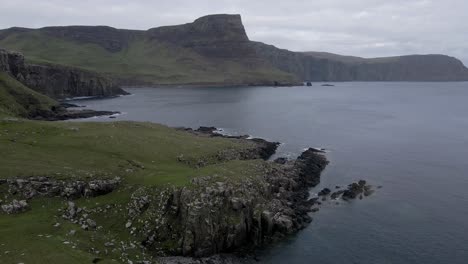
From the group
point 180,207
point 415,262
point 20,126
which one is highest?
point 20,126

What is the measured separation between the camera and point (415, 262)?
4606 cm

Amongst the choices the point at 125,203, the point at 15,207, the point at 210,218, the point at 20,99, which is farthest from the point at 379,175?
the point at 20,99

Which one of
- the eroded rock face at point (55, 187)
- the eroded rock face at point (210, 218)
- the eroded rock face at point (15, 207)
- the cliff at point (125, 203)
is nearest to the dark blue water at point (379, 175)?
the eroded rock face at point (210, 218)

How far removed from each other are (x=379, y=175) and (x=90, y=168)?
5008 centimetres

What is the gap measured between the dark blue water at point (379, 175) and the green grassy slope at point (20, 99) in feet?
87.8

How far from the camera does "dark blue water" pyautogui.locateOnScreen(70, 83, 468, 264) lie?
49.0m

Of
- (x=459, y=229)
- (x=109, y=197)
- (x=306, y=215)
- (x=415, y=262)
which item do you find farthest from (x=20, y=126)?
(x=459, y=229)

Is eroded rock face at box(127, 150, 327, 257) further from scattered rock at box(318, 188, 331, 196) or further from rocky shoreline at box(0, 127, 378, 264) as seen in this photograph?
scattered rock at box(318, 188, 331, 196)

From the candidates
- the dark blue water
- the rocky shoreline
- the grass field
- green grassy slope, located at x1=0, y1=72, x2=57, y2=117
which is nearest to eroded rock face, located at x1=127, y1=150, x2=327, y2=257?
the rocky shoreline

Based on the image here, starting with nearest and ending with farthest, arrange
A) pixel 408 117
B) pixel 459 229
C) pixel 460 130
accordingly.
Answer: pixel 459 229 → pixel 460 130 → pixel 408 117

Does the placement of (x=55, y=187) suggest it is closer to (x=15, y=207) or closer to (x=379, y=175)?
(x=15, y=207)

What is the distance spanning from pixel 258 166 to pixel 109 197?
23.1 metres

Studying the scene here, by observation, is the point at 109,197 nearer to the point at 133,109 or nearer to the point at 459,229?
the point at 459,229

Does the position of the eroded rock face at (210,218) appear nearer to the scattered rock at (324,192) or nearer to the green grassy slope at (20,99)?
the scattered rock at (324,192)
